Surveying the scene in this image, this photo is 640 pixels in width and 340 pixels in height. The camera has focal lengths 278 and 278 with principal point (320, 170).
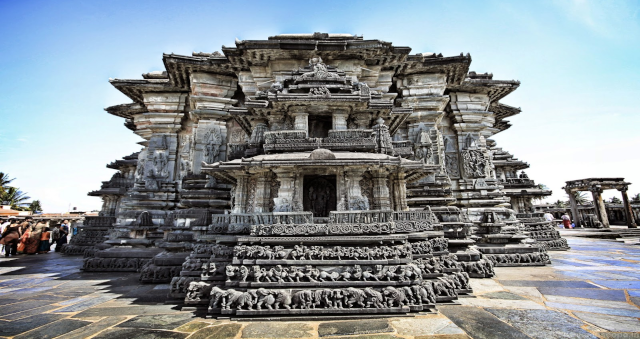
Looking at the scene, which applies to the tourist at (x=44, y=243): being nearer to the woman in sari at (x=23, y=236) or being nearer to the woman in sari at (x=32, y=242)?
the woman in sari at (x=32, y=242)

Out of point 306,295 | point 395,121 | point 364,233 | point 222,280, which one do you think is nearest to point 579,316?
point 364,233

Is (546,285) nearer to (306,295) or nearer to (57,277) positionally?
(306,295)

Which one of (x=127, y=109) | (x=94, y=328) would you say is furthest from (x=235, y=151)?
(x=127, y=109)

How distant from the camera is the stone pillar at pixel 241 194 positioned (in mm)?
6699

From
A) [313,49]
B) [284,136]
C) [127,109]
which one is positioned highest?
[313,49]

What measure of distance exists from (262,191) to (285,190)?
603 mm

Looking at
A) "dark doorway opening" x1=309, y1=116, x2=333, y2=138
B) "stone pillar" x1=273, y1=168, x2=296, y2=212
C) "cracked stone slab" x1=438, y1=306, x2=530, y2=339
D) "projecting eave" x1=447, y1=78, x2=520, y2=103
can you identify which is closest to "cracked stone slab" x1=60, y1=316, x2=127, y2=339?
"stone pillar" x1=273, y1=168, x2=296, y2=212

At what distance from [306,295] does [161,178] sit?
10426 mm

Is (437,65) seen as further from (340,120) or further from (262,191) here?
(262,191)

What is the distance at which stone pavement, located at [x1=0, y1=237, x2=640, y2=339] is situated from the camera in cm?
434

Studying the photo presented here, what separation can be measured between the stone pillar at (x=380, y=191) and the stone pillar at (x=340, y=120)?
1787mm

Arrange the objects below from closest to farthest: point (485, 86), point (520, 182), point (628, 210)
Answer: point (485, 86) < point (520, 182) < point (628, 210)

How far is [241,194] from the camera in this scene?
6805 millimetres

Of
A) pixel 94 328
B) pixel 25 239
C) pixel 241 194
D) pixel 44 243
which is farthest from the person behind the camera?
pixel 44 243
